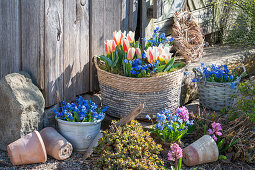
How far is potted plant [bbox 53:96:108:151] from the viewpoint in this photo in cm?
373

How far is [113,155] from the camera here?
324 centimetres

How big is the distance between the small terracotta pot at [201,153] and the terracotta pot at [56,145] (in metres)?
1.14

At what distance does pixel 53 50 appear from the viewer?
3.88 metres

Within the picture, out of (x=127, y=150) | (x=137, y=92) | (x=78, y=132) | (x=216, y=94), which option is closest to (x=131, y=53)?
(x=137, y=92)

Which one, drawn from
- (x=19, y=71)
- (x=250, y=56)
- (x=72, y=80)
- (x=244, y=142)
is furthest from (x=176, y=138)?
(x=250, y=56)

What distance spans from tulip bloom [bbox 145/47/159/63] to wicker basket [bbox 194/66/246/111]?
1100mm

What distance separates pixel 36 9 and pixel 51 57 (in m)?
0.50

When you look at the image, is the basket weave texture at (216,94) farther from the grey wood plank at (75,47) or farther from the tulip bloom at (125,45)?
the grey wood plank at (75,47)

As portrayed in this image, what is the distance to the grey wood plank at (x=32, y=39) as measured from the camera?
3.69 m

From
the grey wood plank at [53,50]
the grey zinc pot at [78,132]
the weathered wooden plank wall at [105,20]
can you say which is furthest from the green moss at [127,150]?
the weathered wooden plank wall at [105,20]

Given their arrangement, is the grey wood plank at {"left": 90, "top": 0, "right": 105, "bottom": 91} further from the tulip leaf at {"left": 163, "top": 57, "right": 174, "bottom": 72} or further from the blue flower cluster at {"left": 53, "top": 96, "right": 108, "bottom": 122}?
the tulip leaf at {"left": 163, "top": 57, "right": 174, "bottom": 72}

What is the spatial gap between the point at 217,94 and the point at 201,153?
1434mm

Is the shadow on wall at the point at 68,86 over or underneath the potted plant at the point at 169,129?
over

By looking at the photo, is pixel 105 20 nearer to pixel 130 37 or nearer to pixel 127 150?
pixel 130 37
